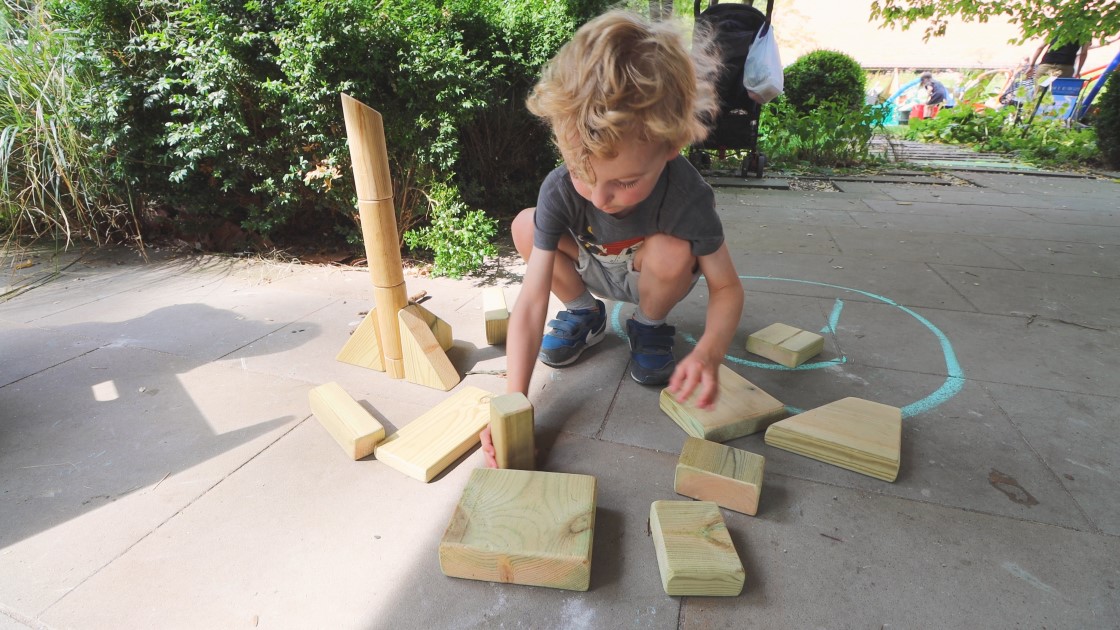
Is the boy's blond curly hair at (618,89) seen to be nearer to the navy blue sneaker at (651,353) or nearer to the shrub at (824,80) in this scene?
the navy blue sneaker at (651,353)

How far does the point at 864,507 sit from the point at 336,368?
1854 mm

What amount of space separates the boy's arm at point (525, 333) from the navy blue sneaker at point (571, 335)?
1.20 feet

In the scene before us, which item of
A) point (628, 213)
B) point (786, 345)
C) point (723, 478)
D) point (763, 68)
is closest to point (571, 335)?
point (628, 213)

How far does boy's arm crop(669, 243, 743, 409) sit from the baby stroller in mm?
4618

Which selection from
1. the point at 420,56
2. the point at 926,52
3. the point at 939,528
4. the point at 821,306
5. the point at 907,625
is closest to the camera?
the point at 907,625

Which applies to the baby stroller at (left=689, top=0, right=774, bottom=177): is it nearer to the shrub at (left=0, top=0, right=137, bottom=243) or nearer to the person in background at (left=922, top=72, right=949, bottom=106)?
the shrub at (left=0, top=0, right=137, bottom=243)

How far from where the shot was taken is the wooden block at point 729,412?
161 cm

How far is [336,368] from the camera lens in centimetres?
210

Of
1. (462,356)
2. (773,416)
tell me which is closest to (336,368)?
(462,356)

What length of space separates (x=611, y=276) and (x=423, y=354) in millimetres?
803

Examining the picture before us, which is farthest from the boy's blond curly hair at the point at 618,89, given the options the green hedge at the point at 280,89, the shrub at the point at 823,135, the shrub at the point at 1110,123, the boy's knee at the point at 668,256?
the shrub at the point at 1110,123

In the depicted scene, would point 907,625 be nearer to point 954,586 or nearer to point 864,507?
point 954,586

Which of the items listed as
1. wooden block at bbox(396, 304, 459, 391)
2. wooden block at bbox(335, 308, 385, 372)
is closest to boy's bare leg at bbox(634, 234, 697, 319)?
wooden block at bbox(396, 304, 459, 391)

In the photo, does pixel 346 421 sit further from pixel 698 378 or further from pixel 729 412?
pixel 729 412
